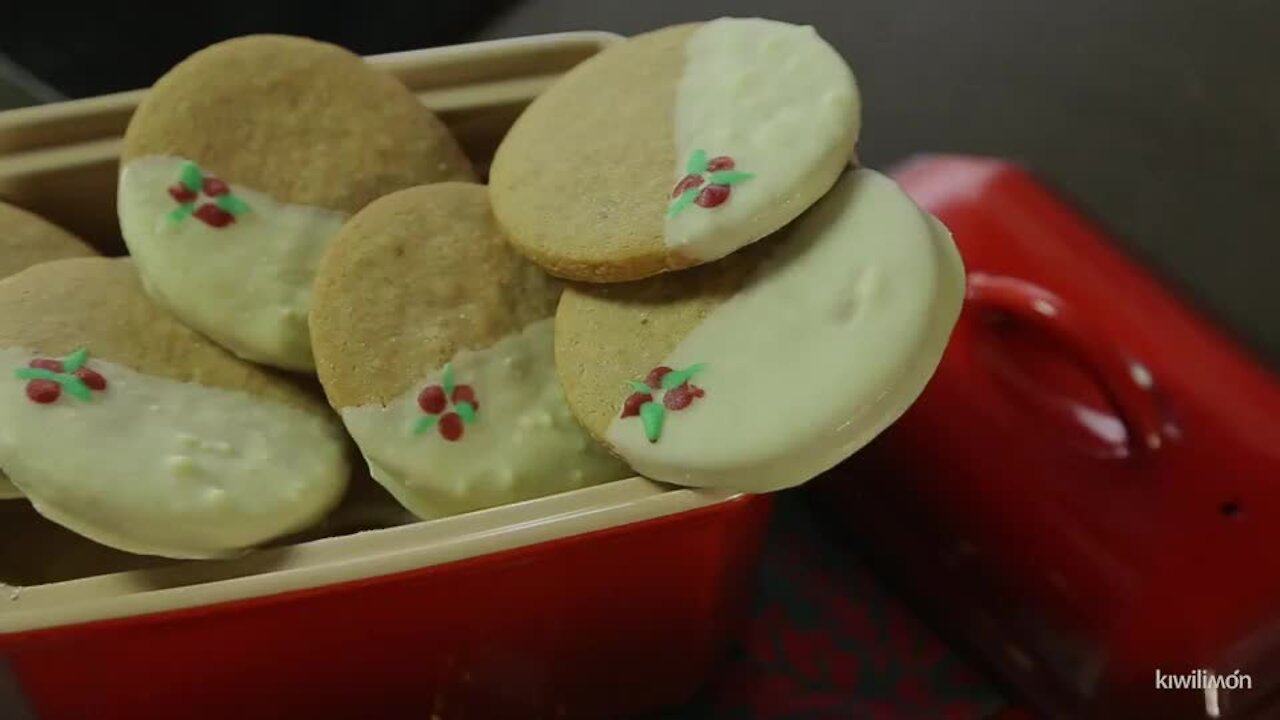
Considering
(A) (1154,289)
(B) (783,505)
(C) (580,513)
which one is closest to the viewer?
(C) (580,513)

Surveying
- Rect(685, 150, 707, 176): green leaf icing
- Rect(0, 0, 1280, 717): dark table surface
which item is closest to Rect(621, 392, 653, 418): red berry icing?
Rect(685, 150, 707, 176): green leaf icing

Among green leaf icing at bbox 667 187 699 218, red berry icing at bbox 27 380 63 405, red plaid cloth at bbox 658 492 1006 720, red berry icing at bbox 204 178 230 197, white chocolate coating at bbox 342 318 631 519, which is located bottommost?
red plaid cloth at bbox 658 492 1006 720

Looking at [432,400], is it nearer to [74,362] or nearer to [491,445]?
[491,445]

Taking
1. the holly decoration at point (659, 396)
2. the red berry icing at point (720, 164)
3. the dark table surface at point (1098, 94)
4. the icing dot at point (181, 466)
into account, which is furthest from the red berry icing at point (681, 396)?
the dark table surface at point (1098, 94)

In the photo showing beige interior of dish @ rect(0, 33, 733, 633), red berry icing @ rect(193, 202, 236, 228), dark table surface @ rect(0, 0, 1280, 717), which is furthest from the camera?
dark table surface @ rect(0, 0, 1280, 717)

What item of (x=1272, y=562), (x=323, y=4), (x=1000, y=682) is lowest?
(x=1000, y=682)

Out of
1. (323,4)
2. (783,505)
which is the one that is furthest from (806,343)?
(323,4)

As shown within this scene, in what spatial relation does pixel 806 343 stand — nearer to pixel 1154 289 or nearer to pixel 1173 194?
pixel 1154 289

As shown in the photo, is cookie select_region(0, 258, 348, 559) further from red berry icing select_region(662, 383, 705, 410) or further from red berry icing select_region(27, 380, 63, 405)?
red berry icing select_region(662, 383, 705, 410)
